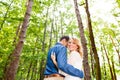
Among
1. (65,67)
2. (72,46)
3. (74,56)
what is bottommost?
(65,67)

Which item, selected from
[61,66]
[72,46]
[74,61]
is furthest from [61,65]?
[72,46]

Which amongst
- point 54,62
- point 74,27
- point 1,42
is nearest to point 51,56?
point 54,62

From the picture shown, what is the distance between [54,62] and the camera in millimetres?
2928

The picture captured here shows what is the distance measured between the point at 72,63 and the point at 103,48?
1263 inches

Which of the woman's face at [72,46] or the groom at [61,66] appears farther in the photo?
the woman's face at [72,46]

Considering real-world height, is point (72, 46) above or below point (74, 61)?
above

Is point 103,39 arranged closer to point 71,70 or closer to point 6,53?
point 6,53

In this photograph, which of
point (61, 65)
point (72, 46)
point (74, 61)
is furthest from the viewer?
point (72, 46)

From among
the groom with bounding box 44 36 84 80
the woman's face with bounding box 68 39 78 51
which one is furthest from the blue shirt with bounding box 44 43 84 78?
the woman's face with bounding box 68 39 78 51

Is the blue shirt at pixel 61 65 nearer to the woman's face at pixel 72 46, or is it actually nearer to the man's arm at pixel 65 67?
the man's arm at pixel 65 67

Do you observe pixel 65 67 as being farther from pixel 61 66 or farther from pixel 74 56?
pixel 74 56

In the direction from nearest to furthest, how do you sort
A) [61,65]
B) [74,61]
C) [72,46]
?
[61,65] → [74,61] → [72,46]

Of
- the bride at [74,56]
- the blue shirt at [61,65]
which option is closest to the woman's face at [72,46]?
the bride at [74,56]

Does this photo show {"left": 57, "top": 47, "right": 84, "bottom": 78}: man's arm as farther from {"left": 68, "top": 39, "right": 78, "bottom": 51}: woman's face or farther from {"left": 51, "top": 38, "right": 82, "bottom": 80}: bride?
{"left": 68, "top": 39, "right": 78, "bottom": 51}: woman's face
